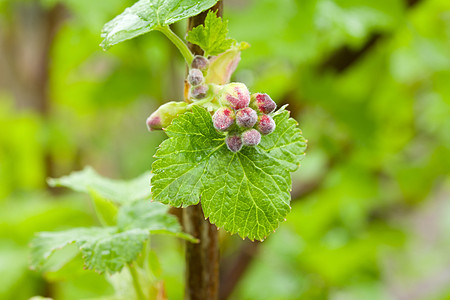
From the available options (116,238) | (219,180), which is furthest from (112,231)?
(219,180)

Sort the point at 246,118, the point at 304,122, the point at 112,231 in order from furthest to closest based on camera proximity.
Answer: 1. the point at 304,122
2. the point at 112,231
3. the point at 246,118

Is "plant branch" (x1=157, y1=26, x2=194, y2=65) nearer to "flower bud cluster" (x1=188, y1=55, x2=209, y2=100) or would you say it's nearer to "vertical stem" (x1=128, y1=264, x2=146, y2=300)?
"flower bud cluster" (x1=188, y1=55, x2=209, y2=100)

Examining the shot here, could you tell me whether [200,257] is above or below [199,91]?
below

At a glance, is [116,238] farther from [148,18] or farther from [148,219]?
[148,18]

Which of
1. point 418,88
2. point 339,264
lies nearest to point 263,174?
point 339,264

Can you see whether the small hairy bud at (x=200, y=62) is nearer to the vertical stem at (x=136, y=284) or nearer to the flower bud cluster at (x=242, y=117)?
the flower bud cluster at (x=242, y=117)

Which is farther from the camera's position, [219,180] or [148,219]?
[148,219]

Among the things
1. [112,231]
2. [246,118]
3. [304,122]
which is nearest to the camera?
[246,118]
